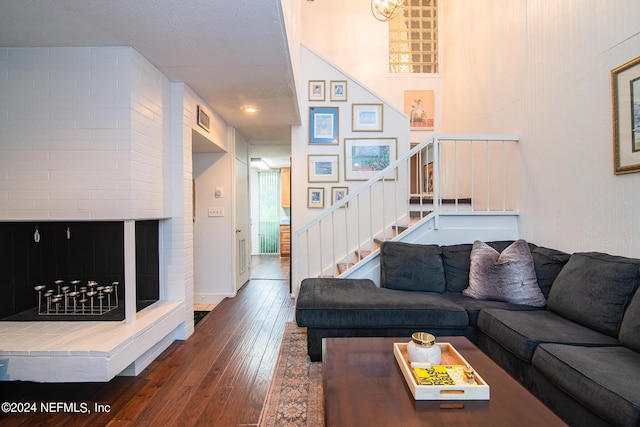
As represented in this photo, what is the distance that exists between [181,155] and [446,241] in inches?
105

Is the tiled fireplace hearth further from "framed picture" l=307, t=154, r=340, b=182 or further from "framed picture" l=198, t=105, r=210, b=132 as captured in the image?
"framed picture" l=307, t=154, r=340, b=182

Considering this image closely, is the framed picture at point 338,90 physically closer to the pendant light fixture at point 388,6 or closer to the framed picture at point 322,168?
the framed picture at point 322,168

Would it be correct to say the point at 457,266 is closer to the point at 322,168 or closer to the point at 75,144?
the point at 322,168

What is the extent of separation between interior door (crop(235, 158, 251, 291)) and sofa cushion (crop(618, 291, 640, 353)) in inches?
155

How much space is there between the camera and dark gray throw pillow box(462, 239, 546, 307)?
2.44 m

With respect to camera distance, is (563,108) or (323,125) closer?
(563,108)

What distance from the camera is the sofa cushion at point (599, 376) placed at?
121cm

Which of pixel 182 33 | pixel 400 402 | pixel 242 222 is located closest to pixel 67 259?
pixel 182 33

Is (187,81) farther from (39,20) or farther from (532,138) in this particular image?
(532,138)

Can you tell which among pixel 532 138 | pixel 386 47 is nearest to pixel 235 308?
pixel 532 138

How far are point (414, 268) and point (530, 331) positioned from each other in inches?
44.6

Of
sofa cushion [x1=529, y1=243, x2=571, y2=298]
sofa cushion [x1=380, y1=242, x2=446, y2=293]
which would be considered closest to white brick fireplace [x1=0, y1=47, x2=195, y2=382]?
sofa cushion [x1=380, y1=242, x2=446, y2=293]

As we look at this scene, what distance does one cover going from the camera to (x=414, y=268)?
2.93m

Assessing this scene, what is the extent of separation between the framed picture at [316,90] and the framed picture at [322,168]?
2.48 ft
